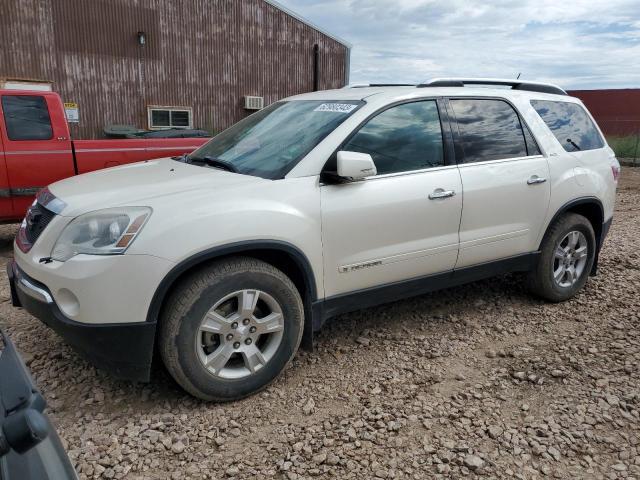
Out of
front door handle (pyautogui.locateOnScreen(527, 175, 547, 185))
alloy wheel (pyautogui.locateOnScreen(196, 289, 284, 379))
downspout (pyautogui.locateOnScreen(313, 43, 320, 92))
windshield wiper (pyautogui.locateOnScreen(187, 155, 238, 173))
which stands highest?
downspout (pyautogui.locateOnScreen(313, 43, 320, 92))

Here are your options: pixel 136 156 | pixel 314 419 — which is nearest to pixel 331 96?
pixel 314 419

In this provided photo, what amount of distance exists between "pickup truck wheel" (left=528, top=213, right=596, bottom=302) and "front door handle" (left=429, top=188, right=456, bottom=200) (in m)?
1.24

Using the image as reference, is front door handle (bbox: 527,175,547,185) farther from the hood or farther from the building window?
the building window

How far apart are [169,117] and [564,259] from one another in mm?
15236

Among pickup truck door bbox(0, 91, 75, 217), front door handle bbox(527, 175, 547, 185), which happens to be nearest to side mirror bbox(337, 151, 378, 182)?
front door handle bbox(527, 175, 547, 185)

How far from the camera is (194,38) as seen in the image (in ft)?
57.3

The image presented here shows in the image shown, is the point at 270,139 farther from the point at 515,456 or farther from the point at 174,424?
the point at 515,456

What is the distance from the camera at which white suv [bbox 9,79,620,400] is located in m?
2.71

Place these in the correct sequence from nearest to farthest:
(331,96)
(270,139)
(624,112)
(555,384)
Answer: (555,384), (270,139), (331,96), (624,112)

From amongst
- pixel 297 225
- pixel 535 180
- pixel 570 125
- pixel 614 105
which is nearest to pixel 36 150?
pixel 297 225

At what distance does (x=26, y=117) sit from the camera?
627cm

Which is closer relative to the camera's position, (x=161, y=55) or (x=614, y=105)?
(x=161, y=55)

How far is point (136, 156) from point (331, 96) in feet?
11.7

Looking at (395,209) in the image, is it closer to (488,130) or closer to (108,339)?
(488,130)
